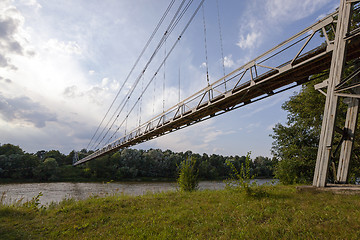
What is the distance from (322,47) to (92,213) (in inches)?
457

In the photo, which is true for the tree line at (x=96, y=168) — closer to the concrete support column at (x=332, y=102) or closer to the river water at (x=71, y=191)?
the river water at (x=71, y=191)

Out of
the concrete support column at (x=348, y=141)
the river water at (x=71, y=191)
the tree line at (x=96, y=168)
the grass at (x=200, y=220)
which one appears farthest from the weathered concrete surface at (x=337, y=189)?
the tree line at (x=96, y=168)

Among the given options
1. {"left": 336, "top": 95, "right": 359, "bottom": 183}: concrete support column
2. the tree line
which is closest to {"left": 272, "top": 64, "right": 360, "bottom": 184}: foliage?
{"left": 336, "top": 95, "right": 359, "bottom": 183}: concrete support column

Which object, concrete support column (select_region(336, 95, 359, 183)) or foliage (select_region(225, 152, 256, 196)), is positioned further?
concrete support column (select_region(336, 95, 359, 183))

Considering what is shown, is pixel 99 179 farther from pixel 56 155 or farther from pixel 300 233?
pixel 300 233

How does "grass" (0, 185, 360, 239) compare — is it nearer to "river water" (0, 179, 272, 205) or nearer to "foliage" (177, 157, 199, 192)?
"river water" (0, 179, 272, 205)

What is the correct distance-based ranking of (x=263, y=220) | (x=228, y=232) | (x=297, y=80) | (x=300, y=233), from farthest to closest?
(x=297, y=80) < (x=263, y=220) < (x=228, y=232) < (x=300, y=233)

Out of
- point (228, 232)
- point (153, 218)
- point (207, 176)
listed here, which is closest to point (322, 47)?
point (228, 232)

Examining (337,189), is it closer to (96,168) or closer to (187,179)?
(187,179)

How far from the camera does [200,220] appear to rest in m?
4.84

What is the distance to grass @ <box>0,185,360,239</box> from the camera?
12.2ft

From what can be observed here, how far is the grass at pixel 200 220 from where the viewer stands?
3.72 m

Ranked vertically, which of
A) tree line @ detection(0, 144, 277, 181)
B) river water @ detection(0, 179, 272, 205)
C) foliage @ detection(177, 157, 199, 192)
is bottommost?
tree line @ detection(0, 144, 277, 181)

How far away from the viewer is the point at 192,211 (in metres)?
5.69
